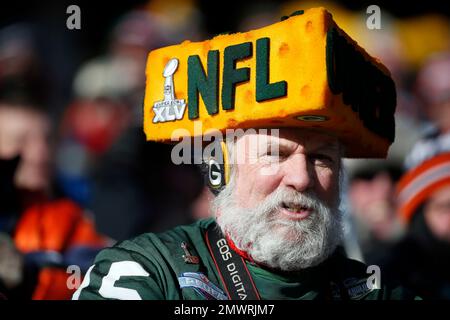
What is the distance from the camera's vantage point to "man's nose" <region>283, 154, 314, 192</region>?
105 inches

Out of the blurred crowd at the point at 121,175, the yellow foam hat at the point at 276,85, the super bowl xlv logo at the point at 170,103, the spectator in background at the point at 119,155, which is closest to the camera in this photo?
the yellow foam hat at the point at 276,85

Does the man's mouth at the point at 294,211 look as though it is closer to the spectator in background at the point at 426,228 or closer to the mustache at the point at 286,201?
the mustache at the point at 286,201

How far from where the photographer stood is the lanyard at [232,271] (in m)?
Answer: 2.69

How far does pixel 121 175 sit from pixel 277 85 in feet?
6.00

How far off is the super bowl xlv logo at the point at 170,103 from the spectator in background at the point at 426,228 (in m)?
2.10

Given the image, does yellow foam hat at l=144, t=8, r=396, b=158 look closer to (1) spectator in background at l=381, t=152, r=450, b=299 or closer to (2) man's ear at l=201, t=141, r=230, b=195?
(2) man's ear at l=201, t=141, r=230, b=195

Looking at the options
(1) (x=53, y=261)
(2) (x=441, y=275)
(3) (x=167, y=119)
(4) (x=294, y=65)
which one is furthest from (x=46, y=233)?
(2) (x=441, y=275)

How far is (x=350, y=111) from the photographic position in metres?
2.64

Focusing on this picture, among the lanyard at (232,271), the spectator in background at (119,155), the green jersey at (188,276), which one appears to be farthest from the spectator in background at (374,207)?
the lanyard at (232,271)

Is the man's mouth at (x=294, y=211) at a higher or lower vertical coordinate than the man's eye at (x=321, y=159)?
lower

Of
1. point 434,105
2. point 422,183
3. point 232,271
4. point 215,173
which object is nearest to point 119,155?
point 215,173

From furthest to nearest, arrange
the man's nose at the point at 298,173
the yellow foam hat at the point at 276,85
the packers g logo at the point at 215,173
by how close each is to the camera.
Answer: the packers g logo at the point at 215,173 < the man's nose at the point at 298,173 < the yellow foam hat at the point at 276,85

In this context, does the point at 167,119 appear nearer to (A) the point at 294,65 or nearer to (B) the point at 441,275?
(A) the point at 294,65

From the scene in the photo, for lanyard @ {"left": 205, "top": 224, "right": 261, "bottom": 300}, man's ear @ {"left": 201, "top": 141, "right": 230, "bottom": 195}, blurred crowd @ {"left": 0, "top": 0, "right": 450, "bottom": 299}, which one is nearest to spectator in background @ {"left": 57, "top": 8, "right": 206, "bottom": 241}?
blurred crowd @ {"left": 0, "top": 0, "right": 450, "bottom": 299}
